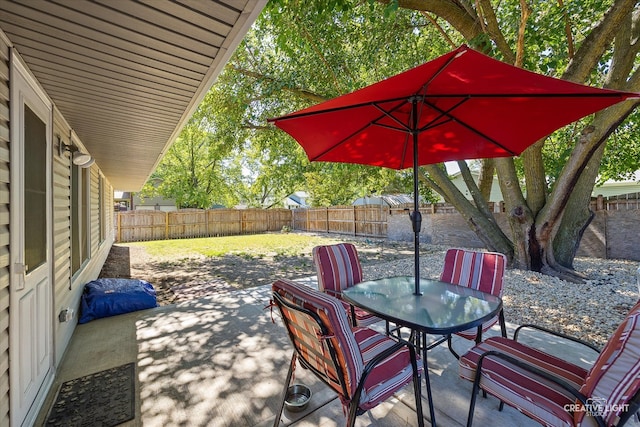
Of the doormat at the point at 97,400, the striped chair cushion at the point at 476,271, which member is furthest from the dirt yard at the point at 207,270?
the striped chair cushion at the point at 476,271

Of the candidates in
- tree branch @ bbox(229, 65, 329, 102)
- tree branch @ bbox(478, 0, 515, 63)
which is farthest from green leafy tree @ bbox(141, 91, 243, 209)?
tree branch @ bbox(478, 0, 515, 63)

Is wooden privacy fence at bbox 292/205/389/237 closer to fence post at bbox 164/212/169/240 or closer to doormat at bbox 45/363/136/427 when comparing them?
fence post at bbox 164/212/169/240

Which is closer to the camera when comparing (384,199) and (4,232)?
(4,232)

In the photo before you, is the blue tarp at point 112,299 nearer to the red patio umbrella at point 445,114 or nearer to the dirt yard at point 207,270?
the dirt yard at point 207,270

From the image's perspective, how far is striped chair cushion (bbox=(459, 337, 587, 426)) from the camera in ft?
4.43

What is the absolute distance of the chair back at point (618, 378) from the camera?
110 cm

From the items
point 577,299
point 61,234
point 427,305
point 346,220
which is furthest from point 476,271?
point 346,220

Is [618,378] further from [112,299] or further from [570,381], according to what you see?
[112,299]

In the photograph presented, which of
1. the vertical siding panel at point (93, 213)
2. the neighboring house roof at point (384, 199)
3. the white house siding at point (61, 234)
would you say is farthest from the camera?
the neighboring house roof at point (384, 199)

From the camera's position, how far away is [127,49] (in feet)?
5.80

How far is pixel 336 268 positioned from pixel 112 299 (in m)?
3.09

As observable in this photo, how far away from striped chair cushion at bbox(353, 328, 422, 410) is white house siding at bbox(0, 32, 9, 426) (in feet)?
6.49

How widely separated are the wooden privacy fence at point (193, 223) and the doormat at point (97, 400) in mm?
12878

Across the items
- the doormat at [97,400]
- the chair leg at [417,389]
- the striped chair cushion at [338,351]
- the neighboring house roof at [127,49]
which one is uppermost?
the neighboring house roof at [127,49]
